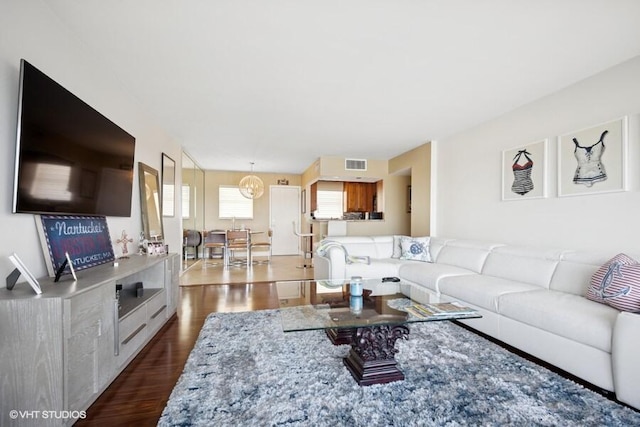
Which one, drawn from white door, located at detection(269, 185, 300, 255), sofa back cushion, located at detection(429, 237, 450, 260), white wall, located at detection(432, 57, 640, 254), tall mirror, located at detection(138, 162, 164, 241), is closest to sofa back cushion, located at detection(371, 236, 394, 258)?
sofa back cushion, located at detection(429, 237, 450, 260)

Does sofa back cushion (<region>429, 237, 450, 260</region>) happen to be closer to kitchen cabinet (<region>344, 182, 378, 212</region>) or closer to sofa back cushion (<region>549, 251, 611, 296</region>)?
sofa back cushion (<region>549, 251, 611, 296</region>)

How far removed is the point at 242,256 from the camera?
7.73 m

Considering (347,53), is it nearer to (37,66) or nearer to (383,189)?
(37,66)

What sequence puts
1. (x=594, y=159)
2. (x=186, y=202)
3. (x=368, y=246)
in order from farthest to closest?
(x=186, y=202)
(x=368, y=246)
(x=594, y=159)

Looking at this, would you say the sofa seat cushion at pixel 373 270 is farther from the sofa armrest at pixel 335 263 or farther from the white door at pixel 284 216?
the white door at pixel 284 216

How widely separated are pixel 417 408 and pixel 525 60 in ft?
8.90

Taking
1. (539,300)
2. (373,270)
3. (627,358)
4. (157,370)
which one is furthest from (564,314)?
(157,370)

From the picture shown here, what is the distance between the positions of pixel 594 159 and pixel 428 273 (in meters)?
1.84

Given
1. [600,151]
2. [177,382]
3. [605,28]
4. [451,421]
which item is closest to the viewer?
[451,421]

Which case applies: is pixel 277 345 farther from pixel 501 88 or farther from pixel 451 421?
pixel 501 88

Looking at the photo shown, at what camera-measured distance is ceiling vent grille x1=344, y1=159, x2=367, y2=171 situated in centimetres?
595

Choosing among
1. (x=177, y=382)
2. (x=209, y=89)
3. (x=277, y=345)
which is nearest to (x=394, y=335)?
(x=277, y=345)

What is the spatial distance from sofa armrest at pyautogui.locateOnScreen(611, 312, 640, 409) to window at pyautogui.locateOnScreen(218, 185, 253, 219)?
7490 mm

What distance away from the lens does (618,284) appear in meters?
1.84
